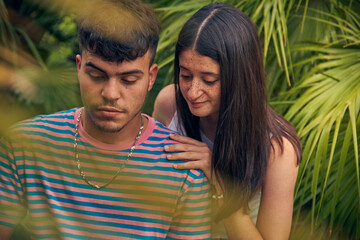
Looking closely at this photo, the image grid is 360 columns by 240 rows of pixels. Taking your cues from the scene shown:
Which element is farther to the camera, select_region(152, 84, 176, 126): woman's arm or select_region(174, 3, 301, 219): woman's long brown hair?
select_region(152, 84, 176, 126): woman's arm

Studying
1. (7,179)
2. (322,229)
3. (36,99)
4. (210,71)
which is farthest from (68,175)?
(322,229)

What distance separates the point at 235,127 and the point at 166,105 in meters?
0.53

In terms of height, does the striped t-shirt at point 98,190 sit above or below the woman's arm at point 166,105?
below

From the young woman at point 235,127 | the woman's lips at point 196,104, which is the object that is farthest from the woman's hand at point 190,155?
the woman's lips at point 196,104

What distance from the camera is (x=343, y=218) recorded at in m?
1.86

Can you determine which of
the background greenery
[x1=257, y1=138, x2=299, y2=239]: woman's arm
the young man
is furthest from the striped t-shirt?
the background greenery

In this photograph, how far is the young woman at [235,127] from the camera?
4.32 ft

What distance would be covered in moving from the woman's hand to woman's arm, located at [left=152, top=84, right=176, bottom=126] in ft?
1.74

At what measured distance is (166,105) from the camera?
1850 mm

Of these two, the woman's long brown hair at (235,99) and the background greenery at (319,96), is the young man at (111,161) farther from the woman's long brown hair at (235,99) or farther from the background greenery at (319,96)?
the background greenery at (319,96)

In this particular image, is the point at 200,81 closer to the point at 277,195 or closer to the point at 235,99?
the point at 235,99

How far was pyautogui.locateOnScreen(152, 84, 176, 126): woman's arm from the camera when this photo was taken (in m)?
1.83

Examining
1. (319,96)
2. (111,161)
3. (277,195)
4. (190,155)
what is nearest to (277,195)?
(277,195)

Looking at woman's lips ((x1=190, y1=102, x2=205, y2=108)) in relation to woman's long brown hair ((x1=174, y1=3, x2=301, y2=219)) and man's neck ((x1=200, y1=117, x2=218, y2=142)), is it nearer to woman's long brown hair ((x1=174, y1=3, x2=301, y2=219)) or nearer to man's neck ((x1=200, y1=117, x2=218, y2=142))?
woman's long brown hair ((x1=174, y1=3, x2=301, y2=219))
